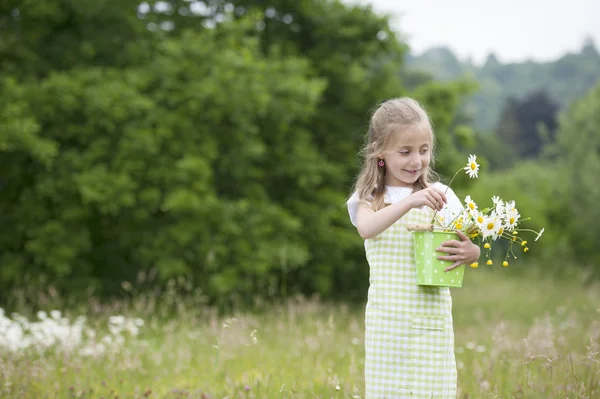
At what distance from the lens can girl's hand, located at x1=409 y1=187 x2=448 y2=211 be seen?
2.70m

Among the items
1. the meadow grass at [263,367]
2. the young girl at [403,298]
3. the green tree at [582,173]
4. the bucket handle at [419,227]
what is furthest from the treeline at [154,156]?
the green tree at [582,173]

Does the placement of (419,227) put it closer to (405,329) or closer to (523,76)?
(405,329)

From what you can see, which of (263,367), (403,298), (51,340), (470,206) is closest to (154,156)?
(51,340)

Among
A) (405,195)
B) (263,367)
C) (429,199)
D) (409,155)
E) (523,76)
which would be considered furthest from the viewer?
(523,76)

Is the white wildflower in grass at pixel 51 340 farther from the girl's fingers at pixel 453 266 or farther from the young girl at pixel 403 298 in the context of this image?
the girl's fingers at pixel 453 266

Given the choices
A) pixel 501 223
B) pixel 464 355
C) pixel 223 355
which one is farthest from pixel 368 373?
pixel 464 355

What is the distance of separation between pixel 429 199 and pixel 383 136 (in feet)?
1.37

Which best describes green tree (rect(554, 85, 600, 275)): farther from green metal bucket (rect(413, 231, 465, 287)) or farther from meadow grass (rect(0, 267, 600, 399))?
green metal bucket (rect(413, 231, 465, 287))

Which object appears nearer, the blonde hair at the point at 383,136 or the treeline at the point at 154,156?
the blonde hair at the point at 383,136

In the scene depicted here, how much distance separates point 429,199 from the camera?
8.87ft

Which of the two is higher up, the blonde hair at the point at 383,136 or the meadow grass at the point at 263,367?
the blonde hair at the point at 383,136

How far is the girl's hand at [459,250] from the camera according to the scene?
2.73 metres

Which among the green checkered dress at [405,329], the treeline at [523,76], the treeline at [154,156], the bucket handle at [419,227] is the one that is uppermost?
the treeline at [523,76]

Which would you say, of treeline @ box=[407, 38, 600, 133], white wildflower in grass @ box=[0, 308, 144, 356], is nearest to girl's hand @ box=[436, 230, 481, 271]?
white wildflower in grass @ box=[0, 308, 144, 356]
